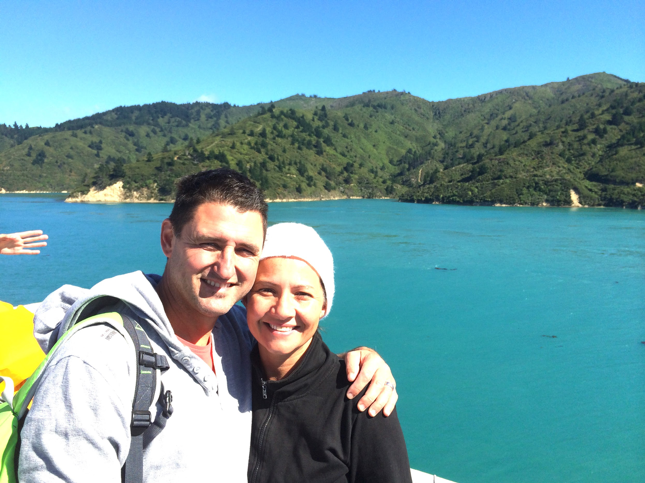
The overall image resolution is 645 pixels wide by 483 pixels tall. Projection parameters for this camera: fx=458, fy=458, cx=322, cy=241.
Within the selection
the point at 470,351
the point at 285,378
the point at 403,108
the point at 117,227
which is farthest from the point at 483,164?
the point at 403,108

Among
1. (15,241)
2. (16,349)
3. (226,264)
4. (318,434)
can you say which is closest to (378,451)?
(318,434)

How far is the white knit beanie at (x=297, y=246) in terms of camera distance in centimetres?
178

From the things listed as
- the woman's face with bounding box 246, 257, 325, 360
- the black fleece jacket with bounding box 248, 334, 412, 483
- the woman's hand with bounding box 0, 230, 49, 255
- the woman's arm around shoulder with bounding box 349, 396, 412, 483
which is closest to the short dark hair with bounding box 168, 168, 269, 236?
the woman's face with bounding box 246, 257, 325, 360

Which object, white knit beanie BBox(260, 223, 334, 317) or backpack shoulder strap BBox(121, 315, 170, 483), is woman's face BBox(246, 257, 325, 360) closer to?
white knit beanie BBox(260, 223, 334, 317)

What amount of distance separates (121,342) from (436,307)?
15338 millimetres

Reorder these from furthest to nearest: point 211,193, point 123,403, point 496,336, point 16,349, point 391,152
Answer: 1. point 391,152
2. point 496,336
3. point 16,349
4. point 211,193
5. point 123,403

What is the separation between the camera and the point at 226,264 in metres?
1.67

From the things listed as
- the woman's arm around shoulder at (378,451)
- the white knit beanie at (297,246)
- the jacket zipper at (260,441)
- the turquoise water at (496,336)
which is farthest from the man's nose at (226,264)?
the turquoise water at (496,336)

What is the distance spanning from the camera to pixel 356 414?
1.67 meters

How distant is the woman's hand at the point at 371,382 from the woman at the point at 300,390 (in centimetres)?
4

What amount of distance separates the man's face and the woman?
0.14m

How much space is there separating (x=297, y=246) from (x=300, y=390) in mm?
560

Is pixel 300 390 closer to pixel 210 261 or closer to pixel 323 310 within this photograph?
pixel 323 310

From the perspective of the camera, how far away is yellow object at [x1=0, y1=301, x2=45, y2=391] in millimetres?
3393
